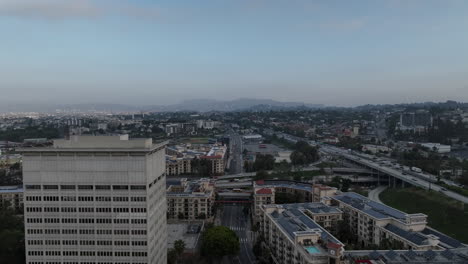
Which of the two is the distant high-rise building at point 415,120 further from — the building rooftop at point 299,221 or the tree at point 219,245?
the tree at point 219,245

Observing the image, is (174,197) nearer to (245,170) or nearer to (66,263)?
(66,263)

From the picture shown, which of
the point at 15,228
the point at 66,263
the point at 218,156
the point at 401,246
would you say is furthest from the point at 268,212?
the point at 218,156

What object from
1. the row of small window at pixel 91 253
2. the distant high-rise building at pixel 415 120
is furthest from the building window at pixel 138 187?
the distant high-rise building at pixel 415 120

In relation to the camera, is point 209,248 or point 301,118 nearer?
point 209,248

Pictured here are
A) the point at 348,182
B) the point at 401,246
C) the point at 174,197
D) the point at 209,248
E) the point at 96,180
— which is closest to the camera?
the point at 96,180

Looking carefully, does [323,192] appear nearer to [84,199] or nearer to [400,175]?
[400,175]

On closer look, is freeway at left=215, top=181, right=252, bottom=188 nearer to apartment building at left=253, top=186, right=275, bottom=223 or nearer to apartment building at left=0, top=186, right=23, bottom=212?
apartment building at left=253, top=186, right=275, bottom=223

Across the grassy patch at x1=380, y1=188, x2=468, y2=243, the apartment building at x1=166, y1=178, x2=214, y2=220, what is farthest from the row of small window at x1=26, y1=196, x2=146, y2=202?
the grassy patch at x1=380, y1=188, x2=468, y2=243
